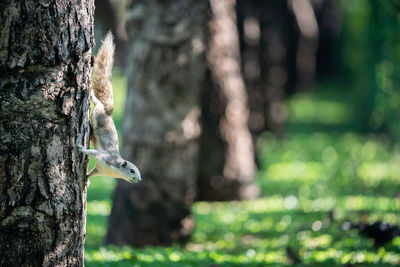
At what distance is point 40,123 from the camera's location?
2902 millimetres

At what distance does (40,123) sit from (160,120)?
3.38m

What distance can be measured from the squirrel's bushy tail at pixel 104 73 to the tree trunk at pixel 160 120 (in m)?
2.56

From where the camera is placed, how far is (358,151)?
1326cm

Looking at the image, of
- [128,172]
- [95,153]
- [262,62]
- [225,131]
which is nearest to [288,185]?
[225,131]

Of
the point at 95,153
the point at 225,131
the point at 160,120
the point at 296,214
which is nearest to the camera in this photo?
the point at 95,153

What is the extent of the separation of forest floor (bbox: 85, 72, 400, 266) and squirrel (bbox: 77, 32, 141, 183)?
156cm

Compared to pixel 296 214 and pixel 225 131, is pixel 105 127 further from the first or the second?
pixel 225 131

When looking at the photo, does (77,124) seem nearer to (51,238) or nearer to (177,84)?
(51,238)

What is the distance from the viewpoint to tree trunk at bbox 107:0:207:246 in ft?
20.1

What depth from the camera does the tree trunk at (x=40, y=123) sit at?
2.81m

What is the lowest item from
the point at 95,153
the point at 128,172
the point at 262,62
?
the point at 128,172

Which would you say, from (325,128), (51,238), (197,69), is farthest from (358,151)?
(51,238)

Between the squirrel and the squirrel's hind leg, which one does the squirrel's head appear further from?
the squirrel's hind leg

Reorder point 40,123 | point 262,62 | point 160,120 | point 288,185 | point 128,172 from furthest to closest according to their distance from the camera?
point 262,62 → point 288,185 → point 160,120 → point 128,172 → point 40,123
